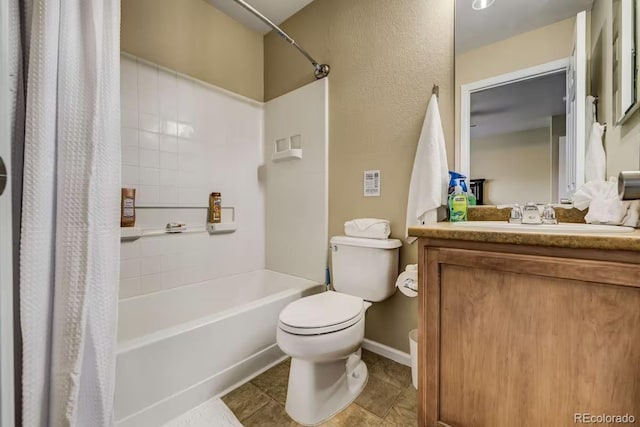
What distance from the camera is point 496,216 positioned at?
→ 1.23m

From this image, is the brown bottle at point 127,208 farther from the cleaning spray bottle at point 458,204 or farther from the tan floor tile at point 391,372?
the cleaning spray bottle at point 458,204

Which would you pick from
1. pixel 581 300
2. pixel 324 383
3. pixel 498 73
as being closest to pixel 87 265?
pixel 324 383

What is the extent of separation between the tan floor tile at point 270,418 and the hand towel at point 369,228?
0.94m

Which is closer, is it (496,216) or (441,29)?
(496,216)

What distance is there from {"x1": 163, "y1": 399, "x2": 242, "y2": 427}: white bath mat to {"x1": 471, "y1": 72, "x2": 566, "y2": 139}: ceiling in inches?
68.4

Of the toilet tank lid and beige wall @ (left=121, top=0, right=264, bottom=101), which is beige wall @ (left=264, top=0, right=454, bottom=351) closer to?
the toilet tank lid

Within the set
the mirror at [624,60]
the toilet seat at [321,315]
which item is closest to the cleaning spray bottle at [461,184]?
the mirror at [624,60]

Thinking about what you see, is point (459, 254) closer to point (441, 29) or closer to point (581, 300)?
point (581, 300)

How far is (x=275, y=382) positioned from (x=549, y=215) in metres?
1.49

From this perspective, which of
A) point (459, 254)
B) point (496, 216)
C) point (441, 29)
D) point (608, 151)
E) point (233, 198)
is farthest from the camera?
point (233, 198)

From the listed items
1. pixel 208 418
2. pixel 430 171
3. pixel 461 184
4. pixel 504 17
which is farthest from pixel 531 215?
pixel 208 418

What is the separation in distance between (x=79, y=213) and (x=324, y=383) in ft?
3.70

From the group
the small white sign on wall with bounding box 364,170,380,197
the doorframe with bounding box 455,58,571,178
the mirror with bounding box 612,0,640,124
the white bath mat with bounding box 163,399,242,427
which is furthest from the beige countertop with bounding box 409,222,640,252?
the white bath mat with bounding box 163,399,242,427

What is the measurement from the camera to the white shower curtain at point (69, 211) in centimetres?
67
